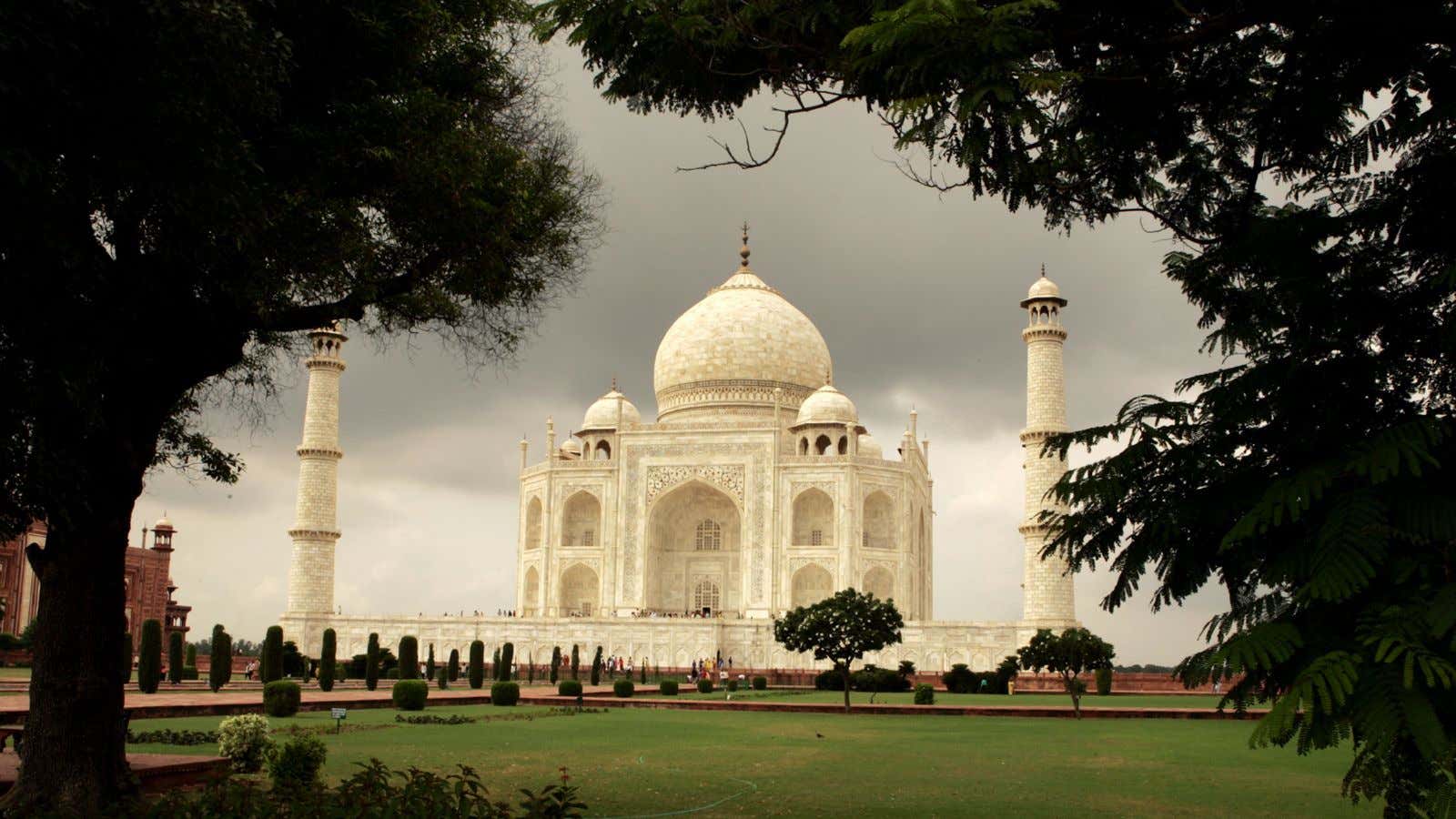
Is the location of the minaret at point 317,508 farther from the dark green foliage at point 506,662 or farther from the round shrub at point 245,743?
the round shrub at point 245,743

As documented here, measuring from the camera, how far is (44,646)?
7.52 m

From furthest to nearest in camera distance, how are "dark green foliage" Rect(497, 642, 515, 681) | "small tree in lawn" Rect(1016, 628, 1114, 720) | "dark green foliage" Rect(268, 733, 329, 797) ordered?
"dark green foliage" Rect(497, 642, 515, 681), "small tree in lawn" Rect(1016, 628, 1114, 720), "dark green foliage" Rect(268, 733, 329, 797)

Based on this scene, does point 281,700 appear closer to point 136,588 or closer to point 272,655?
point 272,655

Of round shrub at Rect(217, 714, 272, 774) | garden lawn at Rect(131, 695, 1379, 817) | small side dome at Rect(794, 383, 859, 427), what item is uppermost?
small side dome at Rect(794, 383, 859, 427)

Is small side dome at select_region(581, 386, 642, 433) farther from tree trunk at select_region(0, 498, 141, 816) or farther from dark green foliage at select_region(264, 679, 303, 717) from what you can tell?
tree trunk at select_region(0, 498, 141, 816)

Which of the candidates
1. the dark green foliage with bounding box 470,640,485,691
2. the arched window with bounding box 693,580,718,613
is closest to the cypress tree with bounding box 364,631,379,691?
the dark green foliage with bounding box 470,640,485,691

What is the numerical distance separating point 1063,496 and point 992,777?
645cm

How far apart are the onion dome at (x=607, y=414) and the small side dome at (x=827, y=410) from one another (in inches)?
224

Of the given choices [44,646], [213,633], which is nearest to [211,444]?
[44,646]

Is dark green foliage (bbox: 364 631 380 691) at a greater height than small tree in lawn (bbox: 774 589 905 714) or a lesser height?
lesser

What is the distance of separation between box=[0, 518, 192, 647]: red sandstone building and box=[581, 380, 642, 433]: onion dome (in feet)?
47.0

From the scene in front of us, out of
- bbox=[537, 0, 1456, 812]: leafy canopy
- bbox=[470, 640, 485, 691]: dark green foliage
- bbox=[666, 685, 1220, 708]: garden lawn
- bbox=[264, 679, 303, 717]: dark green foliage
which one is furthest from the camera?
bbox=[470, 640, 485, 691]: dark green foliage

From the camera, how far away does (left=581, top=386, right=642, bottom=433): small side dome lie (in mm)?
42906

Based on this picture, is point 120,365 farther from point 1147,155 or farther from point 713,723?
point 713,723
